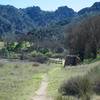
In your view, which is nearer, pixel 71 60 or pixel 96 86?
pixel 96 86

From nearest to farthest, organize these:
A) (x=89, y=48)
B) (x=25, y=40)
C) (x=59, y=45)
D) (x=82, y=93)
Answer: (x=82, y=93)
(x=89, y=48)
(x=59, y=45)
(x=25, y=40)

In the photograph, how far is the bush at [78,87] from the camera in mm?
15938

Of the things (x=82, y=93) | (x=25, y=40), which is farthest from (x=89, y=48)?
(x=25, y=40)

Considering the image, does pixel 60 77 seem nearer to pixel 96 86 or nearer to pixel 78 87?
pixel 96 86

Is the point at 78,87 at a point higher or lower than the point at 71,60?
higher

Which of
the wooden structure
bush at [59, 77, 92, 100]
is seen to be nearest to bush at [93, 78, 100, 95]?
bush at [59, 77, 92, 100]

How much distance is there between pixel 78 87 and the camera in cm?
1694

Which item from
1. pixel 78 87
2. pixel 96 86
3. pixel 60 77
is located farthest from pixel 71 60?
pixel 78 87

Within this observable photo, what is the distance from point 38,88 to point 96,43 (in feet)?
110

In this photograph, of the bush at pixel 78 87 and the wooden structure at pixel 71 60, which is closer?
the bush at pixel 78 87

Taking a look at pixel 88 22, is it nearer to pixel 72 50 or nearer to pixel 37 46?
pixel 72 50

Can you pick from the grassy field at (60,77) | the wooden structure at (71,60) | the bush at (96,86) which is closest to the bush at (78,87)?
the grassy field at (60,77)

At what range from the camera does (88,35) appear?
5694 cm

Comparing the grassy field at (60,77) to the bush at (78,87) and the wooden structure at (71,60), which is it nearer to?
the bush at (78,87)
